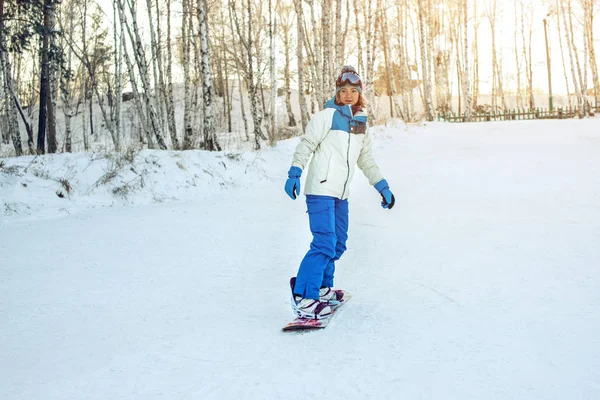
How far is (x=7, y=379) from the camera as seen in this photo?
2506 millimetres

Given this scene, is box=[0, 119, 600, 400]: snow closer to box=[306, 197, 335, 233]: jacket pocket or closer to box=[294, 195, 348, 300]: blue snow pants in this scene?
box=[294, 195, 348, 300]: blue snow pants

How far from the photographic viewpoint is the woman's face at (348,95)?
330 cm

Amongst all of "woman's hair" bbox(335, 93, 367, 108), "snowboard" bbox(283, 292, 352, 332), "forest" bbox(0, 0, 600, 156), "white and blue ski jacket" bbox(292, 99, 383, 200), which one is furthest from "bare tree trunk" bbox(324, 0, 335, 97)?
"snowboard" bbox(283, 292, 352, 332)

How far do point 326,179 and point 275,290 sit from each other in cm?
124

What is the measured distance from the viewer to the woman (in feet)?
10.5

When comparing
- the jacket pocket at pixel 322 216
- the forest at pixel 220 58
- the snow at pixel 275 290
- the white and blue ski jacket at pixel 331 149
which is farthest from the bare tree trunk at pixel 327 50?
the jacket pocket at pixel 322 216

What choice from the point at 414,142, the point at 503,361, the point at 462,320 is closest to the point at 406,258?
the point at 462,320

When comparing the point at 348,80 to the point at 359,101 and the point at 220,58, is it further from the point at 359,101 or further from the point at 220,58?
the point at 220,58

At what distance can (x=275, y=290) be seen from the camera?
400 cm

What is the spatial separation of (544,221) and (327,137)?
380cm

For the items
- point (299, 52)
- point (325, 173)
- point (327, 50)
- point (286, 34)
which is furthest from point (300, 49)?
point (325, 173)

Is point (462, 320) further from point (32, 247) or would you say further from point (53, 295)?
point (32, 247)

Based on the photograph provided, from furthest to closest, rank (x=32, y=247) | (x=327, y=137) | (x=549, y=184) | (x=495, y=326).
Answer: (x=549, y=184)
(x=32, y=247)
(x=327, y=137)
(x=495, y=326)

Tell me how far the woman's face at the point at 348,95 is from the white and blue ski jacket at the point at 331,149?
0.13 feet
